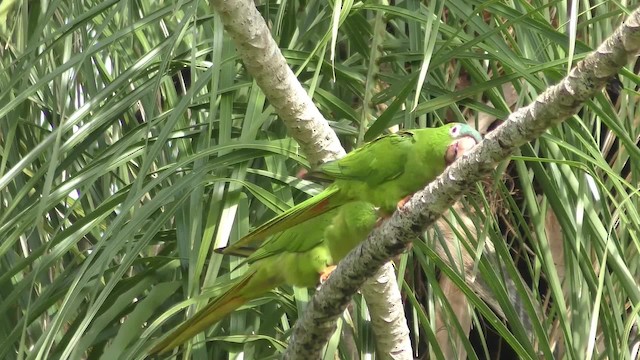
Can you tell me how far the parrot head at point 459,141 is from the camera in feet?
3.28

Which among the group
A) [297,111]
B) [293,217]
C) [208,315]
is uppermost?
[297,111]

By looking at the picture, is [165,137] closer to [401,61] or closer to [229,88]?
[229,88]

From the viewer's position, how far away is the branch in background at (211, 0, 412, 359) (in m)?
1.02

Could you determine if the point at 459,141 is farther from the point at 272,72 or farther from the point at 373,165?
the point at 272,72

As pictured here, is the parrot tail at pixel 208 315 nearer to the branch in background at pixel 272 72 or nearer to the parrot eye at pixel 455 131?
the branch in background at pixel 272 72

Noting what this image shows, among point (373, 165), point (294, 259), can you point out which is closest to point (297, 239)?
point (294, 259)

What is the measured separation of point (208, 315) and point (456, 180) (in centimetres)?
39

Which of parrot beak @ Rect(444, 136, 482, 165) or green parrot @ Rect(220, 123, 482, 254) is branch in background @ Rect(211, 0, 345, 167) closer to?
green parrot @ Rect(220, 123, 482, 254)

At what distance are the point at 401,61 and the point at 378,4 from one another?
121 mm

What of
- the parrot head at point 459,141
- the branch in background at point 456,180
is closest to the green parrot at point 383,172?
the parrot head at point 459,141

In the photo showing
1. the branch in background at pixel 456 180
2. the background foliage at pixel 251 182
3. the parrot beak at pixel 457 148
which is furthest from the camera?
the background foliage at pixel 251 182

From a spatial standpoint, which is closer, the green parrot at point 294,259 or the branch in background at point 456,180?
the branch in background at point 456,180

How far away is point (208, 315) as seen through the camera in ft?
3.51

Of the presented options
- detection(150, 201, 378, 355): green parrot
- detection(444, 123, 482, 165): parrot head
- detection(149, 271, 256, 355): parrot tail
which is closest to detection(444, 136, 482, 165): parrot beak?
detection(444, 123, 482, 165): parrot head
